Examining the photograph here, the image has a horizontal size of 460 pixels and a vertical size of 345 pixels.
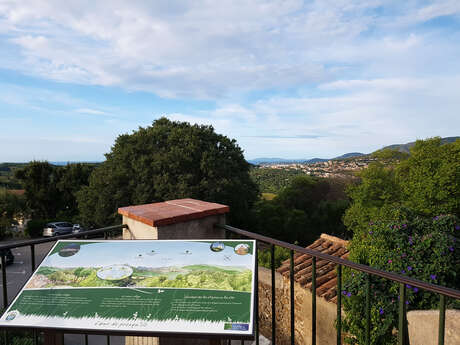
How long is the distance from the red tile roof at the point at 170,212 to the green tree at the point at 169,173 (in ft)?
42.4

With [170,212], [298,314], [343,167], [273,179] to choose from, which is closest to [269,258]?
[298,314]

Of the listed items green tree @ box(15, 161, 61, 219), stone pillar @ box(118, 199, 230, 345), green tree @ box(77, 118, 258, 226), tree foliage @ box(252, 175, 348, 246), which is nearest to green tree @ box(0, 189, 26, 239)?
green tree @ box(15, 161, 61, 219)

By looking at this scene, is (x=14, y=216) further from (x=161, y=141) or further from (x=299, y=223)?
(x=299, y=223)

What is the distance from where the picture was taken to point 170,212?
8.93 ft

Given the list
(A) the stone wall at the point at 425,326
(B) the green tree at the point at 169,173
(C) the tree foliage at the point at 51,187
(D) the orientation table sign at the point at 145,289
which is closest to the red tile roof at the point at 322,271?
(A) the stone wall at the point at 425,326

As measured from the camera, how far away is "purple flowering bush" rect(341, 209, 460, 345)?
4173 mm

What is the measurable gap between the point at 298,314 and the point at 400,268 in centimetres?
266

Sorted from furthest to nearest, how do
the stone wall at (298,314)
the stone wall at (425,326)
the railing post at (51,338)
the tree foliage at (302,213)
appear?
1. the tree foliage at (302,213)
2. the stone wall at (298,314)
3. the stone wall at (425,326)
4. the railing post at (51,338)

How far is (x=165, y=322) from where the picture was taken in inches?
56.6

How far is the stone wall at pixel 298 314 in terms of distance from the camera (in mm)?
5418

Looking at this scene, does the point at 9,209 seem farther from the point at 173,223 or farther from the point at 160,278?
the point at 160,278

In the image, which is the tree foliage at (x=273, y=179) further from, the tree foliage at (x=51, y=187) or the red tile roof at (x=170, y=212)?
the red tile roof at (x=170, y=212)

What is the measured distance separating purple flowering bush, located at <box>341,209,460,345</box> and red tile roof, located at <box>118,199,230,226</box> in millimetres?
2890

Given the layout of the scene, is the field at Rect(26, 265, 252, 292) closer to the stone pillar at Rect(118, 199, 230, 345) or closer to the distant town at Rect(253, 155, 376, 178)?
the stone pillar at Rect(118, 199, 230, 345)
